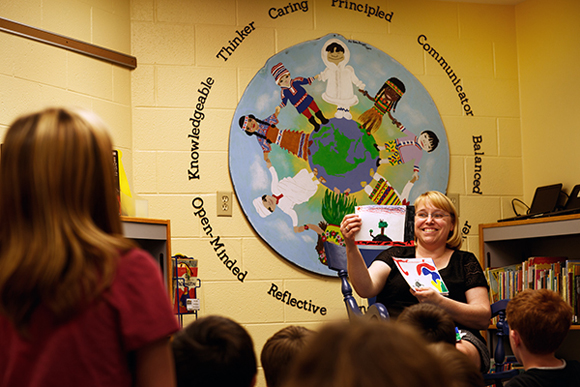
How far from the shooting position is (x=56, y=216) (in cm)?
85

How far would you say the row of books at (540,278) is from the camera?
2.93m

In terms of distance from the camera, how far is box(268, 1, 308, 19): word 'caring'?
11.1 ft

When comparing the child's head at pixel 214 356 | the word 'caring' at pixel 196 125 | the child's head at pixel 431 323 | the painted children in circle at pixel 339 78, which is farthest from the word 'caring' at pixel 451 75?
the child's head at pixel 214 356

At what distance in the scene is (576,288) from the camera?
2.92 m

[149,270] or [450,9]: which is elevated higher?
[450,9]

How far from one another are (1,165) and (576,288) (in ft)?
9.35

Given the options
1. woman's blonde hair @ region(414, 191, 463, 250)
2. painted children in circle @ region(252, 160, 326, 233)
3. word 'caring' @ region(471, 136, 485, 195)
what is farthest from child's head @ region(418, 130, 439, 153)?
woman's blonde hair @ region(414, 191, 463, 250)

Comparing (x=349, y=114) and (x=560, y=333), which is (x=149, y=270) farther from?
(x=349, y=114)

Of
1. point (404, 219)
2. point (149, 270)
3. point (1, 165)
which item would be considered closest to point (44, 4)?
point (404, 219)

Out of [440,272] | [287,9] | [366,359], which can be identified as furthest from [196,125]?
[366,359]

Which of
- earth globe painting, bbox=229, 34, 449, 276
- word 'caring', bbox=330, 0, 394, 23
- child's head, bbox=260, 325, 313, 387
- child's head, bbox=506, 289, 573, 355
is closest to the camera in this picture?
child's head, bbox=260, 325, 313, 387

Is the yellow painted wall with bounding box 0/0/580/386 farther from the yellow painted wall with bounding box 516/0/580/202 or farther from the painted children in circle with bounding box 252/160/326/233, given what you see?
the painted children in circle with bounding box 252/160/326/233

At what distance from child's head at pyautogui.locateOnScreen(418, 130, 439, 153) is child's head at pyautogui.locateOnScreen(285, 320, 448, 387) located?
3106 mm

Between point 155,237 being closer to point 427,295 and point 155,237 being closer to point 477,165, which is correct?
point 427,295
